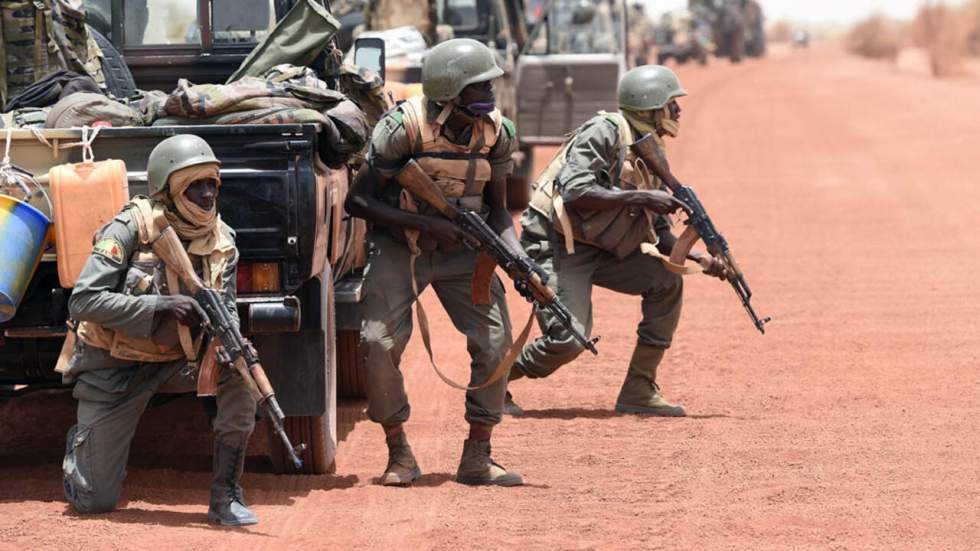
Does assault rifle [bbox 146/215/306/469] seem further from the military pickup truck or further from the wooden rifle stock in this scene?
the wooden rifle stock

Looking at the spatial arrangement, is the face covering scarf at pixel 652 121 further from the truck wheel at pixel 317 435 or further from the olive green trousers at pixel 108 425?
the olive green trousers at pixel 108 425

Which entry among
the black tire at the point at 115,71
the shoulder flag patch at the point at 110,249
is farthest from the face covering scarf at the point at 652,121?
the shoulder flag patch at the point at 110,249

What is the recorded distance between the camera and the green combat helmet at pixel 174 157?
607 cm

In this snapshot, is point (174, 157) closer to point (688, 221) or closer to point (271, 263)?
point (271, 263)

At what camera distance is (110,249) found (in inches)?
239

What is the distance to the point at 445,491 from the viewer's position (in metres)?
7.02

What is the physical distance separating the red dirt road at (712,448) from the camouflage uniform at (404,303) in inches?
15.0

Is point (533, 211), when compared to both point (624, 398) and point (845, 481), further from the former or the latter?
point (845, 481)

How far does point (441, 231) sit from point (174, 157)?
1.24 metres

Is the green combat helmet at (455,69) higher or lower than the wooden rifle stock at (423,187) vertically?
higher

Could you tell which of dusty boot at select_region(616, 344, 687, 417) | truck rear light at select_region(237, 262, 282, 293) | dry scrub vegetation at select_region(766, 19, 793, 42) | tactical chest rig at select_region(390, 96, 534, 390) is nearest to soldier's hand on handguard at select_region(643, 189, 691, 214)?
dusty boot at select_region(616, 344, 687, 417)

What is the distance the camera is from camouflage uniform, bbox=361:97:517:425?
6930 mm

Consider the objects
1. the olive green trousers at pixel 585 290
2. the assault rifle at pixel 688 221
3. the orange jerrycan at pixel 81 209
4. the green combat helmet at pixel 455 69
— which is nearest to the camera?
the orange jerrycan at pixel 81 209

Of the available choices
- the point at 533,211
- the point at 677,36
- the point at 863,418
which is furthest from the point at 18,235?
the point at 677,36
